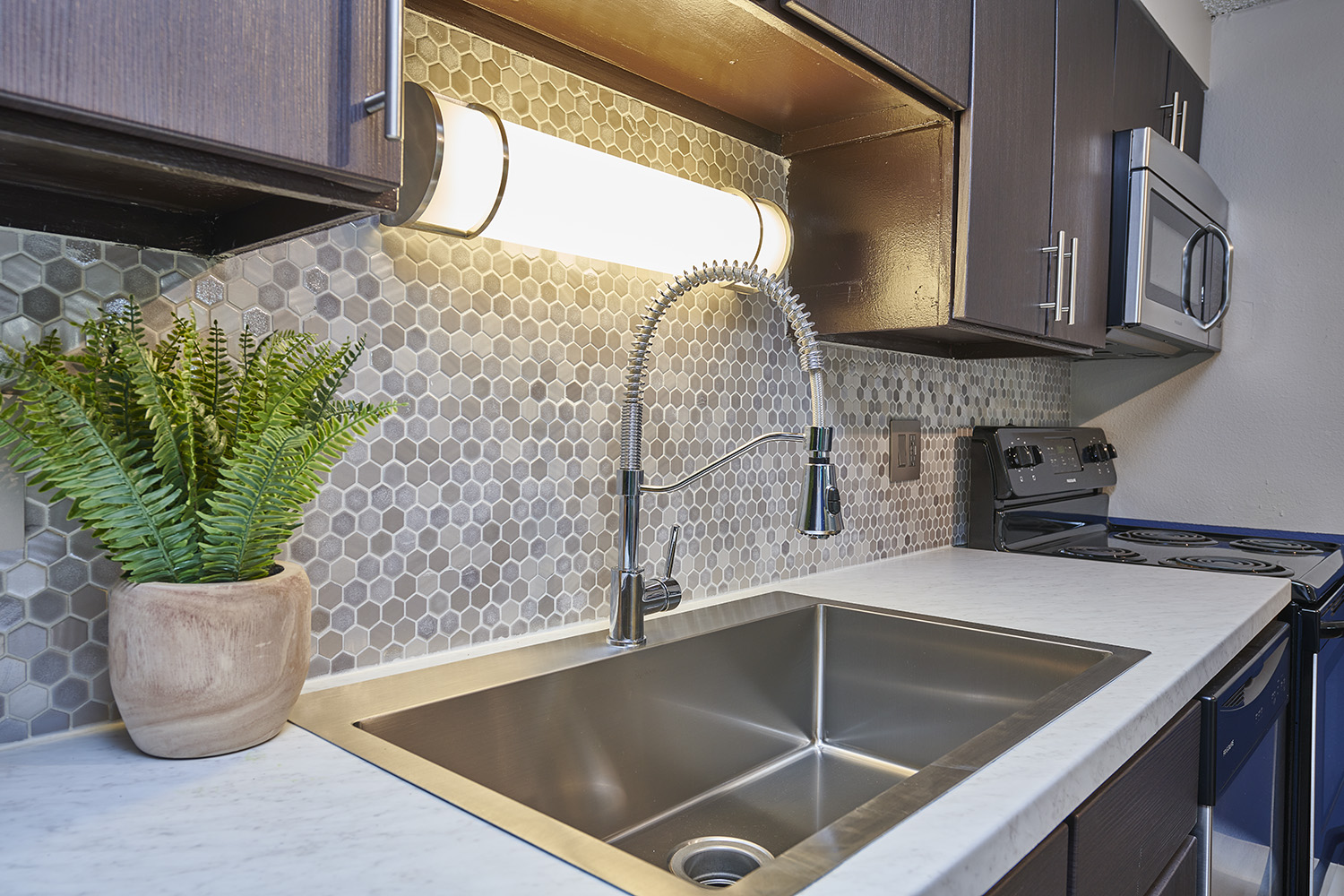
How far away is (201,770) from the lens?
67 centimetres

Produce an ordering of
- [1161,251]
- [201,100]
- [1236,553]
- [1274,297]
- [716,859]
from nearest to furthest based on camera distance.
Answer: [201,100] < [716,859] < [1161,251] < [1236,553] < [1274,297]

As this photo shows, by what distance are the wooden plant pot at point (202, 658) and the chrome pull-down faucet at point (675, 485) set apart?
1.51 ft

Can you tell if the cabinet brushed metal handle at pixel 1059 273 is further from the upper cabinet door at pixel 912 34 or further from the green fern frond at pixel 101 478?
the green fern frond at pixel 101 478

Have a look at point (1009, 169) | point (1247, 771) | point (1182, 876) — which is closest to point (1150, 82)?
point (1009, 169)

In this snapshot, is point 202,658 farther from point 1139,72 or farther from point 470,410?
point 1139,72

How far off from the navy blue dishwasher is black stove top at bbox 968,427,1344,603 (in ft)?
1.15

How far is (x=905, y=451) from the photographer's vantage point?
188 cm

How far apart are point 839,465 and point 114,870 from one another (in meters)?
1.35

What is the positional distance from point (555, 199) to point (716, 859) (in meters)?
0.83

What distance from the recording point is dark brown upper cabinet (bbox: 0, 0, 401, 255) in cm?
45

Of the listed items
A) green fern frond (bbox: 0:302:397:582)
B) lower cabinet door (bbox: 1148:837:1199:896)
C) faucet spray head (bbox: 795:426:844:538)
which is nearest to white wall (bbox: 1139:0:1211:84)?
faucet spray head (bbox: 795:426:844:538)

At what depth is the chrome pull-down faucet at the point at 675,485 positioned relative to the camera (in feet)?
3.32

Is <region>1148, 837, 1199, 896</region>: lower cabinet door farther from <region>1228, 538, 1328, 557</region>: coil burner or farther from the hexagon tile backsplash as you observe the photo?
<region>1228, 538, 1328, 557</region>: coil burner

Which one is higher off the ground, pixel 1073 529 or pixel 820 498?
pixel 820 498
